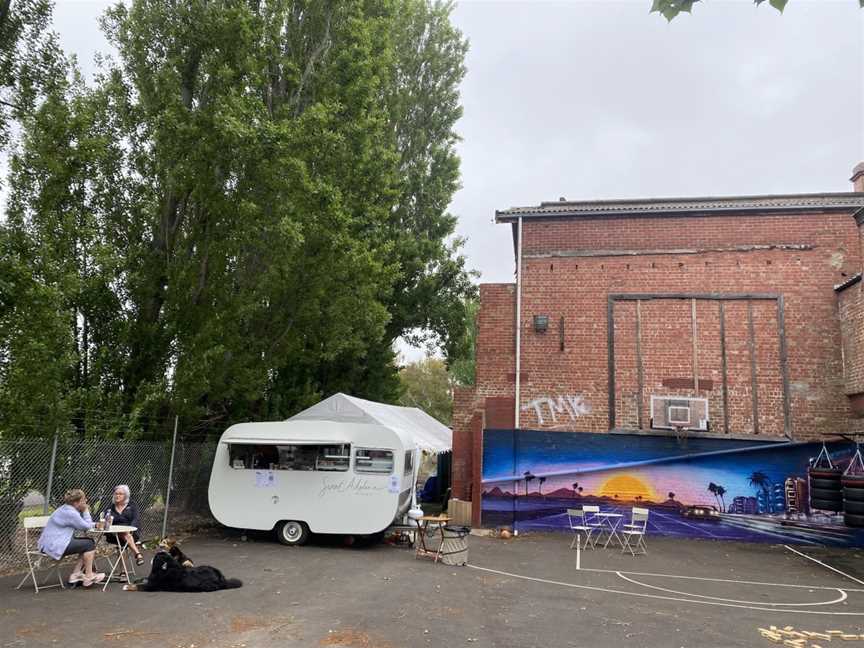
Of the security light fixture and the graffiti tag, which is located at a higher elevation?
the security light fixture

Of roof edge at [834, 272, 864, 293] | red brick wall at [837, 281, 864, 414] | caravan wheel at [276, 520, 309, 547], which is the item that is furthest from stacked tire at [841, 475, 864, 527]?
caravan wheel at [276, 520, 309, 547]

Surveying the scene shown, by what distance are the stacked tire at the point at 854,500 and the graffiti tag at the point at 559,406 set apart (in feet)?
17.1

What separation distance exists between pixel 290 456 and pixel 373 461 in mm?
1606

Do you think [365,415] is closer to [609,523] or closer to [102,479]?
[102,479]

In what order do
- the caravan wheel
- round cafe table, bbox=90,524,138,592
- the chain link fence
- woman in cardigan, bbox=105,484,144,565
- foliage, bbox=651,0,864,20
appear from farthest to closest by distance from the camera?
1. the caravan wheel
2. woman in cardigan, bbox=105,484,144,565
3. the chain link fence
4. round cafe table, bbox=90,524,138,592
5. foliage, bbox=651,0,864,20

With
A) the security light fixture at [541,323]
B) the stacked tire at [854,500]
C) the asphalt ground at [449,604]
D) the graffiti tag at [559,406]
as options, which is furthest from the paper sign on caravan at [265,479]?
the stacked tire at [854,500]

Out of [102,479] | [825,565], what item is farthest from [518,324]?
[102,479]

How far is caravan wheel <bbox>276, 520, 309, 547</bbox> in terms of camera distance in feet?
38.4

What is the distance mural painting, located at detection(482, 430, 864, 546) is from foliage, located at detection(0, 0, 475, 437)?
5.47 metres

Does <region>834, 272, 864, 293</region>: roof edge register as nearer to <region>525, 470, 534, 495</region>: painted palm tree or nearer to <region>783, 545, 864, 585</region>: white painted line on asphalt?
<region>783, 545, 864, 585</region>: white painted line on asphalt

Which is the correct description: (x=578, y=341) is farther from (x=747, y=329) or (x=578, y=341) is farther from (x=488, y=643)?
(x=488, y=643)

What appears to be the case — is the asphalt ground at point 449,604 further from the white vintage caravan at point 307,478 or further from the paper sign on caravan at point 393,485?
the paper sign on caravan at point 393,485

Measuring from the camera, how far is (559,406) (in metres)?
14.8

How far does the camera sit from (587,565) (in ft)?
34.8
